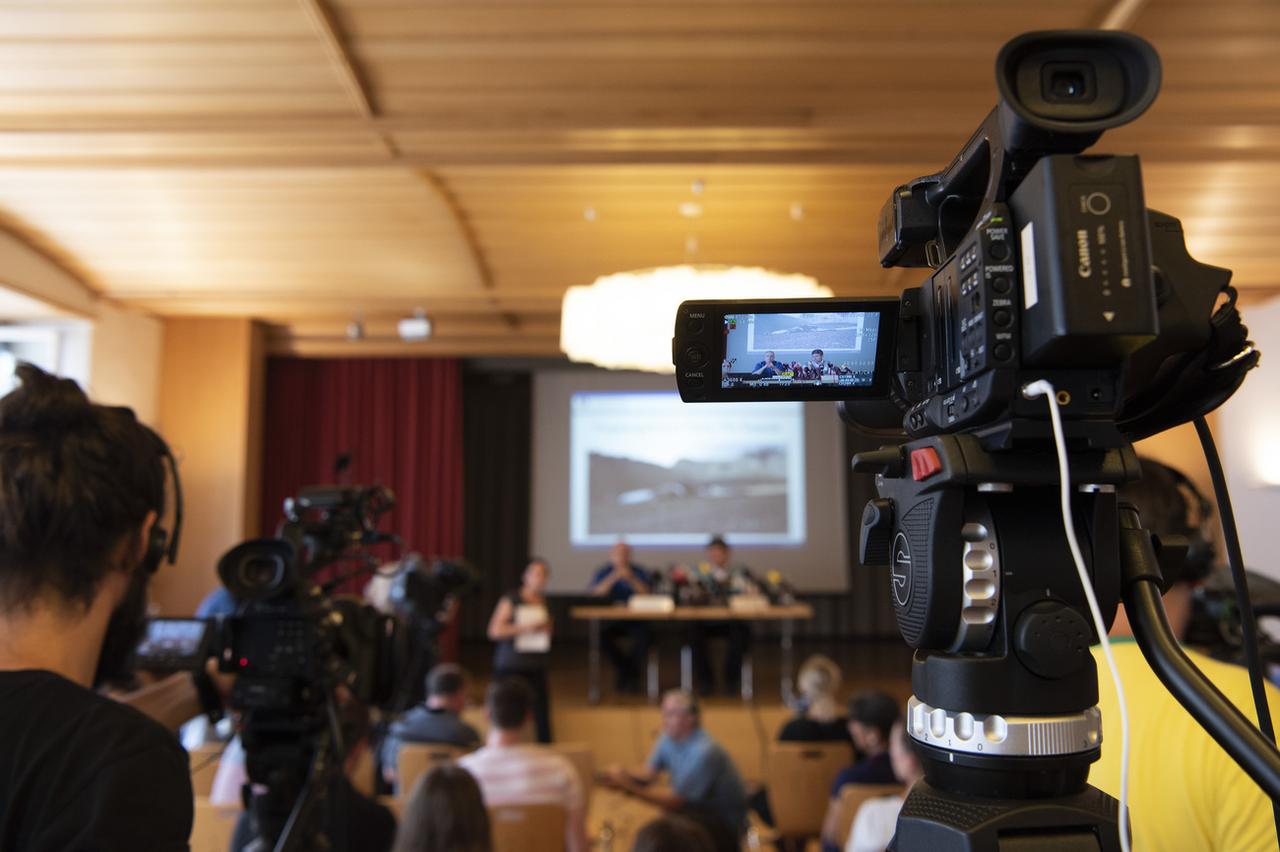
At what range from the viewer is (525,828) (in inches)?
107

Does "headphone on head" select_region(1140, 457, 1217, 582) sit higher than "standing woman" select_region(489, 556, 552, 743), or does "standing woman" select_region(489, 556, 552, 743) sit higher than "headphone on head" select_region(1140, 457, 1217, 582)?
"headphone on head" select_region(1140, 457, 1217, 582)

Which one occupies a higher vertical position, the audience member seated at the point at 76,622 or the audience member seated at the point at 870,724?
the audience member seated at the point at 76,622

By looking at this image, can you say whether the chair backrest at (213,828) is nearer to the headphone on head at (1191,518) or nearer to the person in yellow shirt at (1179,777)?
the person in yellow shirt at (1179,777)

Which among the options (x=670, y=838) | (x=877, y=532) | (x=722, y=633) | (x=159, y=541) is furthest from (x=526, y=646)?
(x=877, y=532)

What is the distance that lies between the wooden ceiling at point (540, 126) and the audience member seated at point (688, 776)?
8.11 ft

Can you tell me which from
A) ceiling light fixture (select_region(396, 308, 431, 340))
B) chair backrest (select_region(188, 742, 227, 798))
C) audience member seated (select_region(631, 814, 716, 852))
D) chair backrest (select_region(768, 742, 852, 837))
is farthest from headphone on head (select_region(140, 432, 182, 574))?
ceiling light fixture (select_region(396, 308, 431, 340))

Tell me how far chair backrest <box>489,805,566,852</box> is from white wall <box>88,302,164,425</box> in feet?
17.5

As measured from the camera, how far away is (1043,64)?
1.96 ft

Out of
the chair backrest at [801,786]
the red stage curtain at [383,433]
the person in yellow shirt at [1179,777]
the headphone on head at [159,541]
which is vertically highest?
the red stage curtain at [383,433]

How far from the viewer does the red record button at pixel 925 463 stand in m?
0.62

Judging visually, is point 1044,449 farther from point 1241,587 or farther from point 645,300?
point 645,300

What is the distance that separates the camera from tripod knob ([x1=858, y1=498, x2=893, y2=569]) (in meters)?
0.71

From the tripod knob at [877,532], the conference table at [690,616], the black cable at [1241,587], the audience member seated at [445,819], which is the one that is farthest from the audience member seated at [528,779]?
the conference table at [690,616]

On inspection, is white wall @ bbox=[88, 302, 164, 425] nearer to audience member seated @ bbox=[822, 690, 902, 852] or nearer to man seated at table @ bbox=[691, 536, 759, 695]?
man seated at table @ bbox=[691, 536, 759, 695]
